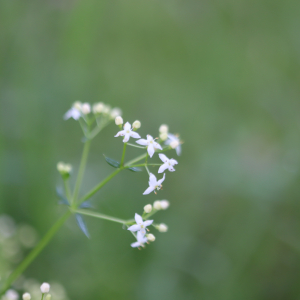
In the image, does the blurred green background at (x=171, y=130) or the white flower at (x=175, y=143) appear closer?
the white flower at (x=175, y=143)

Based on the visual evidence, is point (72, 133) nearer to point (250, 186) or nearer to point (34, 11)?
point (34, 11)

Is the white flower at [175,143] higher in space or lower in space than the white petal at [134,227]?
higher

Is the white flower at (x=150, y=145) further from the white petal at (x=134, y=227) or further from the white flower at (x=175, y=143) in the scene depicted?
the white petal at (x=134, y=227)

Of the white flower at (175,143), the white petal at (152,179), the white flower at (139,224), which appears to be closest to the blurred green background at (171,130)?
the white flower at (175,143)

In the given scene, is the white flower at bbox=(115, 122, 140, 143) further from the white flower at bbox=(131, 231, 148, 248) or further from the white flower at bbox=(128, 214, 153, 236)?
the white flower at bbox=(131, 231, 148, 248)

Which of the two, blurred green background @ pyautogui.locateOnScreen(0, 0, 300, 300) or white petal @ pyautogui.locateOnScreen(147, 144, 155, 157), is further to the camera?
blurred green background @ pyautogui.locateOnScreen(0, 0, 300, 300)

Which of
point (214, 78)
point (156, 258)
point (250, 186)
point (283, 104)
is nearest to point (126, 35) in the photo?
point (214, 78)

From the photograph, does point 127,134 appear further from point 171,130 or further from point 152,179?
point 171,130

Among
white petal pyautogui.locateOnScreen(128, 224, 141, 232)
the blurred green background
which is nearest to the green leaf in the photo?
white petal pyautogui.locateOnScreen(128, 224, 141, 232)

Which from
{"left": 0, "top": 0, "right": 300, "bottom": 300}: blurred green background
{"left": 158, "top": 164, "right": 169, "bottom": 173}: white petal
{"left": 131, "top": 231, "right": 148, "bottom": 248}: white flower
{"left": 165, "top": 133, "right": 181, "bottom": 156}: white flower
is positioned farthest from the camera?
{"left": 0, "top": 0, "right": 300, "bottom": 300}: blurred green background
